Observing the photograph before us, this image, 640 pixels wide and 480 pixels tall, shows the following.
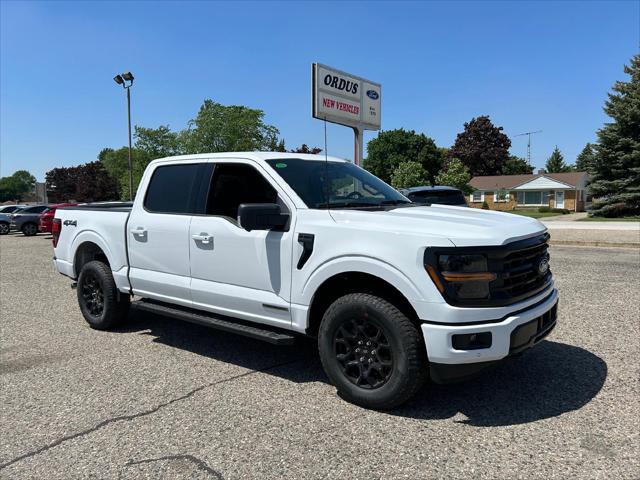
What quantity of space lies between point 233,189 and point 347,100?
14.3 m

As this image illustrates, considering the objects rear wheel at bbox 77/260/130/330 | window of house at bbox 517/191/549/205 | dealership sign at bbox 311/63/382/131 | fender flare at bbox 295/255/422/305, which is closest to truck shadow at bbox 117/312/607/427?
rear wheel at bbox 77/260/130/330

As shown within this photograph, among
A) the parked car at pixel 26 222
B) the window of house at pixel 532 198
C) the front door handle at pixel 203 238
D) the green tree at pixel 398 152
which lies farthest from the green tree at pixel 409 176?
the front door handle at pixel 203 238

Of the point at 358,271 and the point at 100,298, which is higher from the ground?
the point at 358,271

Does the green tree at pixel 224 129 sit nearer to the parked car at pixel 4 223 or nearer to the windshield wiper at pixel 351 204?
the parked car at pixel 4 223

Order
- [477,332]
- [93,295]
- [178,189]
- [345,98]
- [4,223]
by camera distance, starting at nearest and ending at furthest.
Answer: [477,332], [178,189], [93,295], [345,98], [4,223]

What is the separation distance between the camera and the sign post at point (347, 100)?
16578 mm

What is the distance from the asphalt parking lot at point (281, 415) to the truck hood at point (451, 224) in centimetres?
127

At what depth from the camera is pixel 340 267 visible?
354 centimetres

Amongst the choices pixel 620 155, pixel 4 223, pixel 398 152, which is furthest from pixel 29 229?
pixel 398 152

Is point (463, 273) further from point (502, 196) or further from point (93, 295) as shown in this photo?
point (502, 196)

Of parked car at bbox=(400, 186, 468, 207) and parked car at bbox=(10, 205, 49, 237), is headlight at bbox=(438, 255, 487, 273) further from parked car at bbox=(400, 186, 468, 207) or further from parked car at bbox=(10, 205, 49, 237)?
parked car at bbox=(10, 205, 49, 237)

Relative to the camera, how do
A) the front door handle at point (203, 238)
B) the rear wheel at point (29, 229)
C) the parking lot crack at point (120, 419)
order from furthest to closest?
the rear wheel at point (29, 229), the front door handle at point (203, 238), the parking lot crack at point (120, 419)

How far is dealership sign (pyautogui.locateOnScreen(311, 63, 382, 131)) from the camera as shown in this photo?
16.6 m

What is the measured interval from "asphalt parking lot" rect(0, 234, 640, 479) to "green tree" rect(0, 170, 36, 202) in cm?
17036
